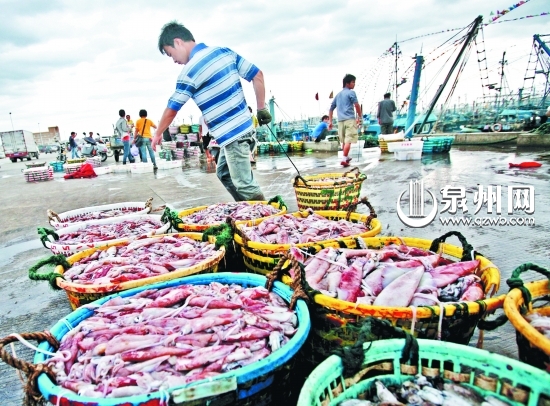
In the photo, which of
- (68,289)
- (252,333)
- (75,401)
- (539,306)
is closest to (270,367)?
(252,333)

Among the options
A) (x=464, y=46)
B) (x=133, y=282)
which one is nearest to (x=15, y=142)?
(x=464, y=46)

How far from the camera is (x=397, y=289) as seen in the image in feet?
6.62

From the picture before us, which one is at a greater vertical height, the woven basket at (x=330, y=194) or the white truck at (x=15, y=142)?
the white truck at (x=15, y=142)

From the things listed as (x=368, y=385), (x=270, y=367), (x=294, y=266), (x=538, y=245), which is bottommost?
(x=538, y=245)

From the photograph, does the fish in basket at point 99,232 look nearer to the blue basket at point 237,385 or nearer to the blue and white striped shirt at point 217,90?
the blue and white striped shirt at point 217,90

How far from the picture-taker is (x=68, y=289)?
2424 mm

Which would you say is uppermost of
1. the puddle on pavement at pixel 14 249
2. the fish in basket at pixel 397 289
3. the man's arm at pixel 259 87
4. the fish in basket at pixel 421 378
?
the man's arm at pixel 259 87

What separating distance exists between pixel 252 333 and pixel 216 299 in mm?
398

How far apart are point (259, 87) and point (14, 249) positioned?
4585 mm

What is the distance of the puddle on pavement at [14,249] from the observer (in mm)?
5078

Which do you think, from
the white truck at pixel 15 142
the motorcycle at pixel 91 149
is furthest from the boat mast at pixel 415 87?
the white truck at pixel 15 142

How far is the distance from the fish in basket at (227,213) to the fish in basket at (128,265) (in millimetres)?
528

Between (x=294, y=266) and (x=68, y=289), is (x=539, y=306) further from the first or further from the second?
(x=68, y=289)

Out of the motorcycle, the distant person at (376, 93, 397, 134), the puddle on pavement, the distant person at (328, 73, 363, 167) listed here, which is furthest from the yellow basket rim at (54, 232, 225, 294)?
the motorcycle
